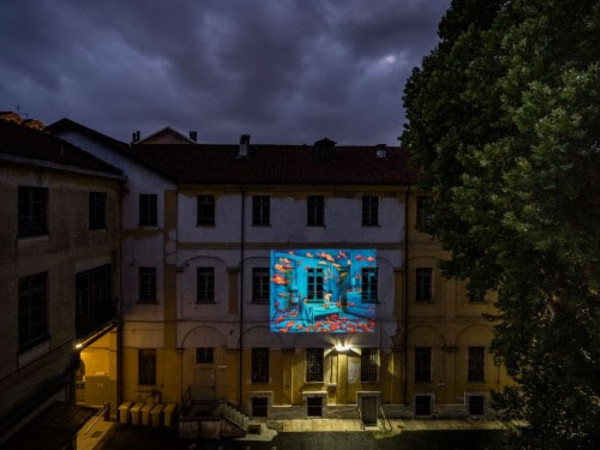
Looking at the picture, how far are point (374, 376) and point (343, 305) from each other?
415cm

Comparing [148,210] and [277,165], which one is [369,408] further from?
[148,210]

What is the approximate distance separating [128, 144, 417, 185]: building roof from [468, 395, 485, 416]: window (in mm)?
11733

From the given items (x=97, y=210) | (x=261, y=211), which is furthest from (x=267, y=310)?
(x=97, y=210)

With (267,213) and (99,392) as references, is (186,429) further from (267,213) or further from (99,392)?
(267,213)

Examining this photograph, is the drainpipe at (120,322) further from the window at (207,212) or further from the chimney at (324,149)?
the chimney at (324,149)

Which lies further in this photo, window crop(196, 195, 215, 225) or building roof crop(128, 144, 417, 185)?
window crop(196, 195, 215, 225)

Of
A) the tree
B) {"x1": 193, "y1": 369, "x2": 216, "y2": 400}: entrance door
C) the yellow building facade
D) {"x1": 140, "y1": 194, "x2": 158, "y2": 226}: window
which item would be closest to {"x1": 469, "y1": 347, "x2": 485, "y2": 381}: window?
the yellow building facade

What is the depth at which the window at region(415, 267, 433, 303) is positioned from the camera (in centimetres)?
1858

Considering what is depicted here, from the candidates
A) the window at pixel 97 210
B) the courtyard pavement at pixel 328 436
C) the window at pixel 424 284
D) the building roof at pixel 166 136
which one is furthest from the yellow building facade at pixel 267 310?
the building roof at pixel 166 136

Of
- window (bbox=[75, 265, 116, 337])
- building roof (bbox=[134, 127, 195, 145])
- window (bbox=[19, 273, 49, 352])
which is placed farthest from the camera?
building roof (bbox=[134, 127, 195, 145])

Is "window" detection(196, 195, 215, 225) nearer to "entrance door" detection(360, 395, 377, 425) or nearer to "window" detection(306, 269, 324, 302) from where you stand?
"window" detection(306, 269, 324, 302)

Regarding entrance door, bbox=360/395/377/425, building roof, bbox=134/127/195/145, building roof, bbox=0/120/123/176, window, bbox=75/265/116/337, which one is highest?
building roof, bbox=134/127/195/145

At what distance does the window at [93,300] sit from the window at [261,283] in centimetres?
712

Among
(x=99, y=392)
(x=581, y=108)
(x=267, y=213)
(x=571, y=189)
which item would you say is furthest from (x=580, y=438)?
(x=99, y=392)
